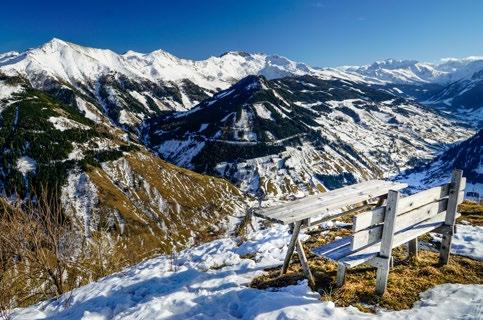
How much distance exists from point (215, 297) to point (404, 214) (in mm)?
6176

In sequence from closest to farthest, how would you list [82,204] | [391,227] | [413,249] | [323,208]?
[391,227], [323,208], [413,249], [82,204]

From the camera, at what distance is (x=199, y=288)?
13617 mm

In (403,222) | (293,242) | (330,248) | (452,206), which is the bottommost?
(293,242)

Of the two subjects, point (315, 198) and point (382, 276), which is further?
point (315, 198)

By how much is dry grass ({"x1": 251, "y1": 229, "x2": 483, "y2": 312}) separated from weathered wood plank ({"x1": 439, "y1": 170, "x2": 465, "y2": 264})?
1.49ft

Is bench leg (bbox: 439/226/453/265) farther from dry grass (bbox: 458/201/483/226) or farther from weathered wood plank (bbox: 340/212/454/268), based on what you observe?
dry grass (bbox: 458/201/483/226)

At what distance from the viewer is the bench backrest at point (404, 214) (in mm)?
10906

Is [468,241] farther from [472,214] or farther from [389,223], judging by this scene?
[389,223]

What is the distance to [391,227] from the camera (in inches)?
446

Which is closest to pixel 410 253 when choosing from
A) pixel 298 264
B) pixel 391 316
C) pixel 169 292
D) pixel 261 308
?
pixel 298 264

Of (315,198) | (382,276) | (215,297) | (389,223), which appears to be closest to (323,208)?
(315,198)

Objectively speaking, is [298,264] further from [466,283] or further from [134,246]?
[134,246]

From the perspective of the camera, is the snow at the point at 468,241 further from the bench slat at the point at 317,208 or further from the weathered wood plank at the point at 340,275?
the weathered wood plank at the point at 340,275

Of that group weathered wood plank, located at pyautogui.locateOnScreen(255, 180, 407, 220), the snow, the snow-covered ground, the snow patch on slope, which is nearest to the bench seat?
the snow-covered ground
